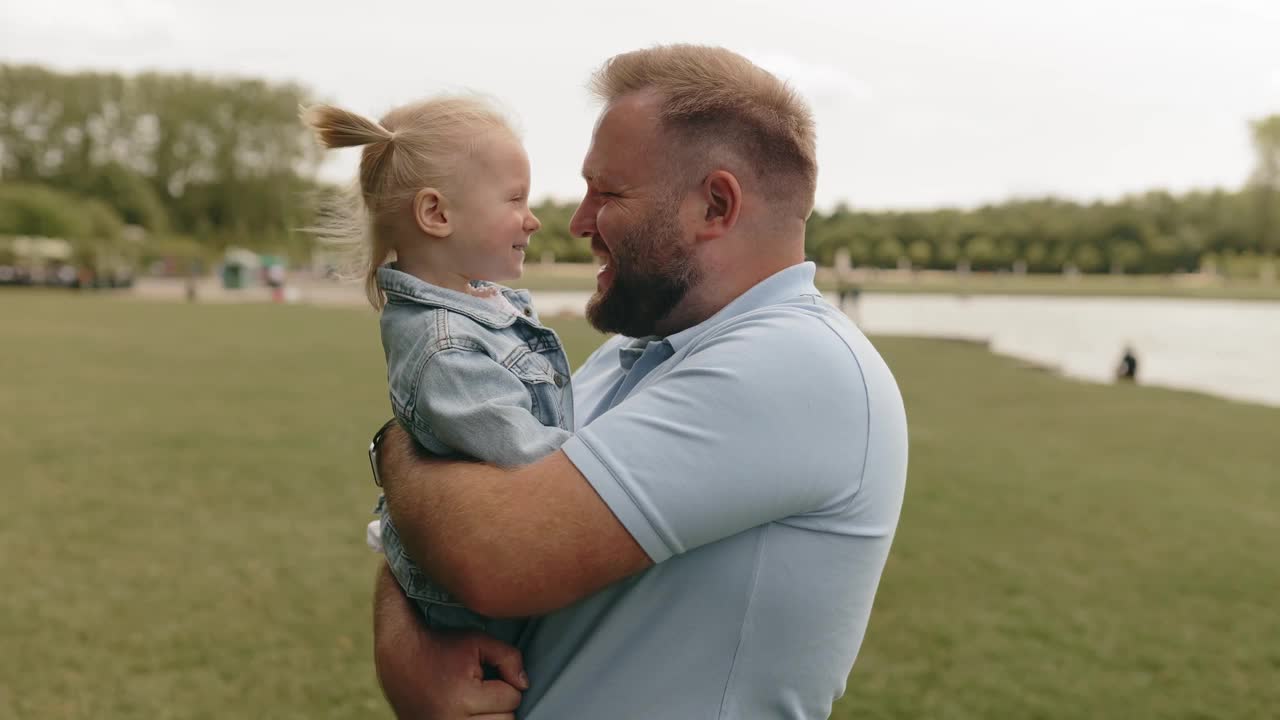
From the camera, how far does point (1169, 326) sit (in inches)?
1660

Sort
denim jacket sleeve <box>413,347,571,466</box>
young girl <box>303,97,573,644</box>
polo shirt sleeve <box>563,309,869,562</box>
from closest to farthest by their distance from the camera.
→ polo shirt sleeve <box>563,309,869,562</box> → denim jacket sleeve <box>413,347,571,466</box> → young girl <box>303,97,573,644</box>

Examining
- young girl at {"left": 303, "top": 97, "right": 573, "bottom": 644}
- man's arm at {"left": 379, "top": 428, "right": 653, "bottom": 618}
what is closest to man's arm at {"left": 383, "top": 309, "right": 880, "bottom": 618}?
man's arm at {"left": 379, "top": 428, "right": 653, "bottom": 618}

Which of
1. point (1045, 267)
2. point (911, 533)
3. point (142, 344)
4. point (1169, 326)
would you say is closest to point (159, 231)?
point (142, 344)

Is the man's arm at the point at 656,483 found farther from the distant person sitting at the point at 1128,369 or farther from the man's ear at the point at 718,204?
the distant person sitting at the point at 1128,369

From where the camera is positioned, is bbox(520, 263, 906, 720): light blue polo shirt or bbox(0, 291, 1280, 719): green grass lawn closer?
bbox(520, 263, 906, 720): light blue polo shirt

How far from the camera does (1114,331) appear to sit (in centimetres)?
3847

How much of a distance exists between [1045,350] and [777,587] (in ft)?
101

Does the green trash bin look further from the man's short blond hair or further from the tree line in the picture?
the man's short blond hair

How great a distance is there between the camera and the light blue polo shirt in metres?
1.55

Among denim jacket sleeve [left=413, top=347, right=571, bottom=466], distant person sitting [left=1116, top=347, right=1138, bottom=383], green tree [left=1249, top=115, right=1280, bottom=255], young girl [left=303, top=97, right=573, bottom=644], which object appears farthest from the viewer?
green tree [left=1249, top=115, right=1280, bottom=255]

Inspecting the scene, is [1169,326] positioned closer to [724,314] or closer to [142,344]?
[142,344]

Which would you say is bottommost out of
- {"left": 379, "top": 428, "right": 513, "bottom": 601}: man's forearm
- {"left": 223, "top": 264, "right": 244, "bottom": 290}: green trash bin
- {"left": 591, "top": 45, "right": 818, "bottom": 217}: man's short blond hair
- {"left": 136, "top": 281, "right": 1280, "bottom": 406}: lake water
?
{"left": 223, "top": 264, "right": 244, "bottom": 290}: green trash bin

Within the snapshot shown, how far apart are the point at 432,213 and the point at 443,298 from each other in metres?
0.21

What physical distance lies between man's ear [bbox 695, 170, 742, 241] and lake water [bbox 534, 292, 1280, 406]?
7594 mm
